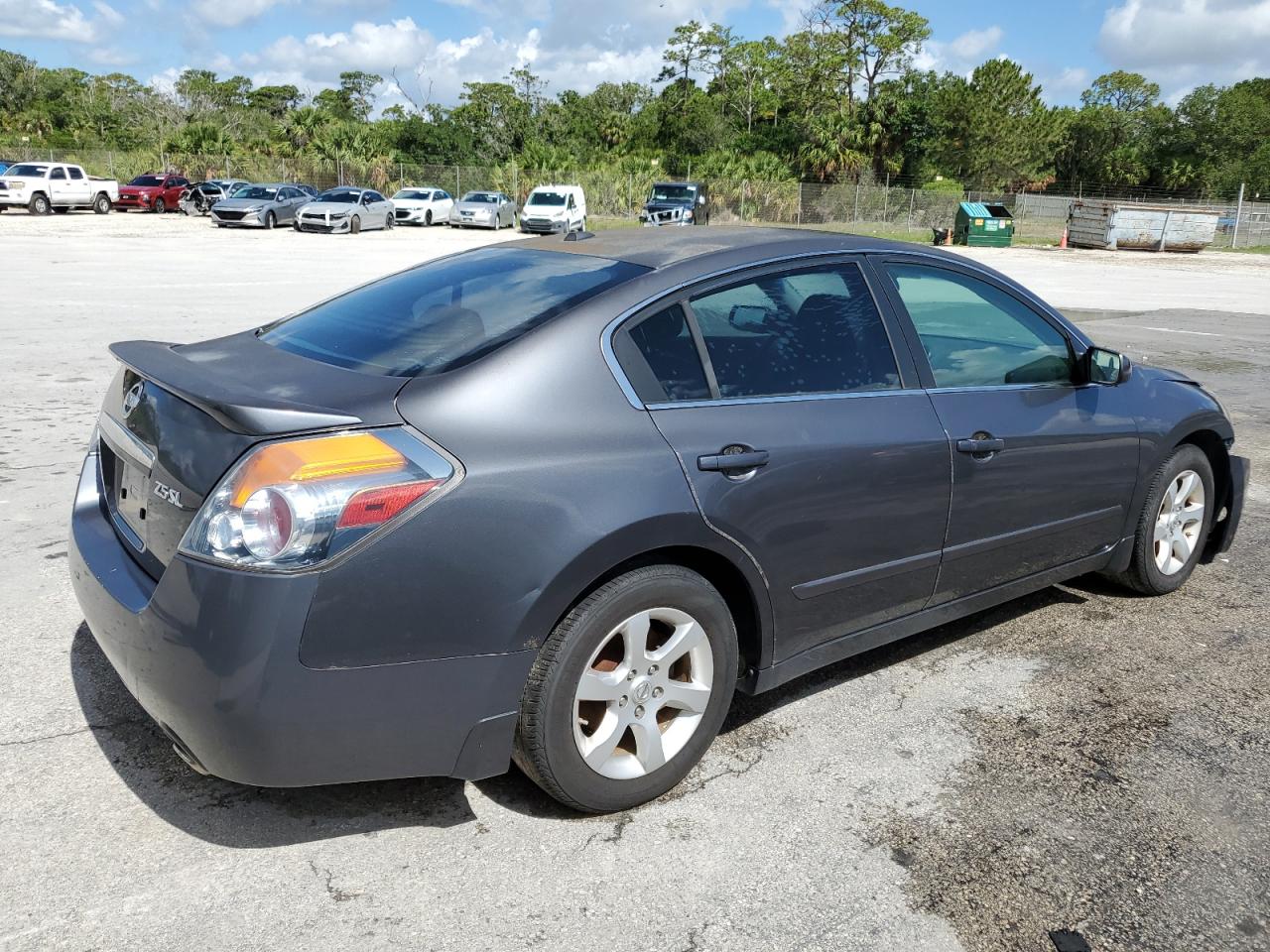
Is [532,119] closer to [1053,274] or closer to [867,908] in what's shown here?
[1053,274]

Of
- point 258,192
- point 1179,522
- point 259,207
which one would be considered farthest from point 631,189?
point 1179,522

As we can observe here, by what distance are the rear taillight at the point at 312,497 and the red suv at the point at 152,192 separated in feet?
148

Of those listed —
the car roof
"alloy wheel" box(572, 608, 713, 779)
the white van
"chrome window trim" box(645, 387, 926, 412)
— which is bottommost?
"alloy wheel" box(572, 608, 713, 779)

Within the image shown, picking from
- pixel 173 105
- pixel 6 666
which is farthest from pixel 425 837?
pixel 173 105

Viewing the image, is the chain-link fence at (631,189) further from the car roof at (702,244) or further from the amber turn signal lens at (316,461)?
the amber turn signal lens at (316,461)

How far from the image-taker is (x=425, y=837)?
2.85 m

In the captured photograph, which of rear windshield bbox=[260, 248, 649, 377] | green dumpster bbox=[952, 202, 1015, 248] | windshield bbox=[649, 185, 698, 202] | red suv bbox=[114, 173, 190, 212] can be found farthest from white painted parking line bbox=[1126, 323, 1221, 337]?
red suv bbox=[114, 173, 190, 212]

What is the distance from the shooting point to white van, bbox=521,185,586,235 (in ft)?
127

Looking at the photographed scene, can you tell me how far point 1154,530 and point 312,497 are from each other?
361cm

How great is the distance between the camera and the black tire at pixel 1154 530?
451 centimetres

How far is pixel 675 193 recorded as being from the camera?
3919 centimetres

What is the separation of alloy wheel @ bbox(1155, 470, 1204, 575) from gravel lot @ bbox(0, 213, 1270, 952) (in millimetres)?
216

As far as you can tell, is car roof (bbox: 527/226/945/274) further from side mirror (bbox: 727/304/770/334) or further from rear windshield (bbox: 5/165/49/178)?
rear windshield (bbox: 5/165/49/178)

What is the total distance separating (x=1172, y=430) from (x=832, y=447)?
6.77 feet
